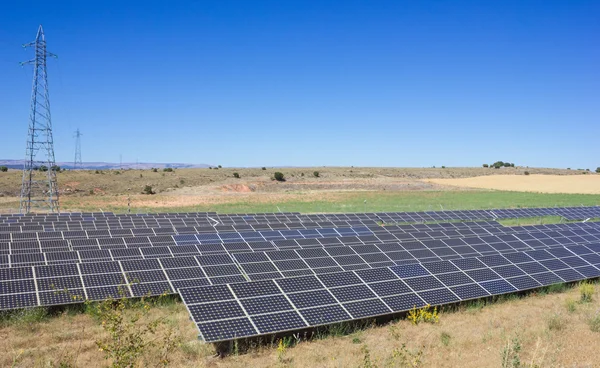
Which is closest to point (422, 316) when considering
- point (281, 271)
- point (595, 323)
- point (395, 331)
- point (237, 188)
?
point (395, 331)

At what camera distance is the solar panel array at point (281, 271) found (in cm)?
991

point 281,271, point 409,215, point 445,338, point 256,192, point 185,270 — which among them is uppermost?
point 185,270

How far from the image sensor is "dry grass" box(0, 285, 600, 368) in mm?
8273

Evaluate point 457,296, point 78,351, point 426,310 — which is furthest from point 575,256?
point 78,351

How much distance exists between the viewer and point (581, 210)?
129 feet

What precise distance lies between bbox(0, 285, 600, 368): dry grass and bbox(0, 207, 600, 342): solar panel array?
510mm

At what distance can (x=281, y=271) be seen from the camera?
1365 centimetres

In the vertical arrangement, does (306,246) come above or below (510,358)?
below

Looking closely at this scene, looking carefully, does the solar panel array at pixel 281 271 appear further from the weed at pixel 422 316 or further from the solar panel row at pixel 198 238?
the weed at pixel 422 316

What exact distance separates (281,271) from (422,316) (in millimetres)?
4732

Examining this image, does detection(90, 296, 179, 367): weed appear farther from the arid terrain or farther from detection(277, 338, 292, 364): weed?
the arid terrain

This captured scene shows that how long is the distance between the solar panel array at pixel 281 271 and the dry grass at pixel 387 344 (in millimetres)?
510

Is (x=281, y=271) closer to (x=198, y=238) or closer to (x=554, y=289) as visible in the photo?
(x=198, y=238)

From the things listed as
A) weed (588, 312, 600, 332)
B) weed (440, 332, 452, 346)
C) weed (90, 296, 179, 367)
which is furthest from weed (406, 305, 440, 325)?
weed (90, 296, 179, 367)
